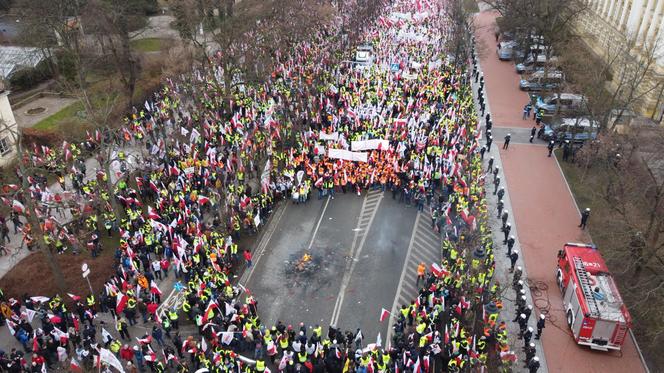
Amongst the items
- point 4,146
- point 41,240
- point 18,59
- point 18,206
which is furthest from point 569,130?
point 18,59

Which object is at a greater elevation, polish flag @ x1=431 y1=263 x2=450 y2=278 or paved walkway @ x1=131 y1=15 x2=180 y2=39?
polish flag @ x1=431 y1=263 x2=450 y2=278

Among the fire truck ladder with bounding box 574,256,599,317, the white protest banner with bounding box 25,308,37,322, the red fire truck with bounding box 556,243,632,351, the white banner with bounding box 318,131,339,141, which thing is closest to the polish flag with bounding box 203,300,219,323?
the white protest banner with bounding box 25,308,37,322

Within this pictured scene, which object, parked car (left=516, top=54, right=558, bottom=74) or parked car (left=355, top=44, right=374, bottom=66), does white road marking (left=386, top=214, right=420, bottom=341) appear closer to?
parked car (left=355, top=44, right=374, bottom=66)

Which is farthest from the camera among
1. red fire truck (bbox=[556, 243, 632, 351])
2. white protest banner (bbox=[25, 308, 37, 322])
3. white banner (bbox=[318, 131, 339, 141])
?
white banner (bbox=[318, 131, 339, 141])

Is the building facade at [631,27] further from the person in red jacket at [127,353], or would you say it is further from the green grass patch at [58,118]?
the green grass patch at [58,118]

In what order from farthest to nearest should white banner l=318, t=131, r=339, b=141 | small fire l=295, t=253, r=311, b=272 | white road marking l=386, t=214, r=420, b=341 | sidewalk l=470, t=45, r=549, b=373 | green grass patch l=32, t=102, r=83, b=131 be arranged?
1. green grass patch l=32, t=102, r=83, b=131
2. white banner l=318, t=131, r=339, b=141
3. small fire l=295, t=253, r=311, b=272
4. white road marking l=386, t=214, r=420, b=341
5. sidewalk l=470, t=45, r=549, b=373

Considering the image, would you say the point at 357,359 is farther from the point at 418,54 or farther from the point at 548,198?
the point at 418,54

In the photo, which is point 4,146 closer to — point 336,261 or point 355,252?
point 336,261
